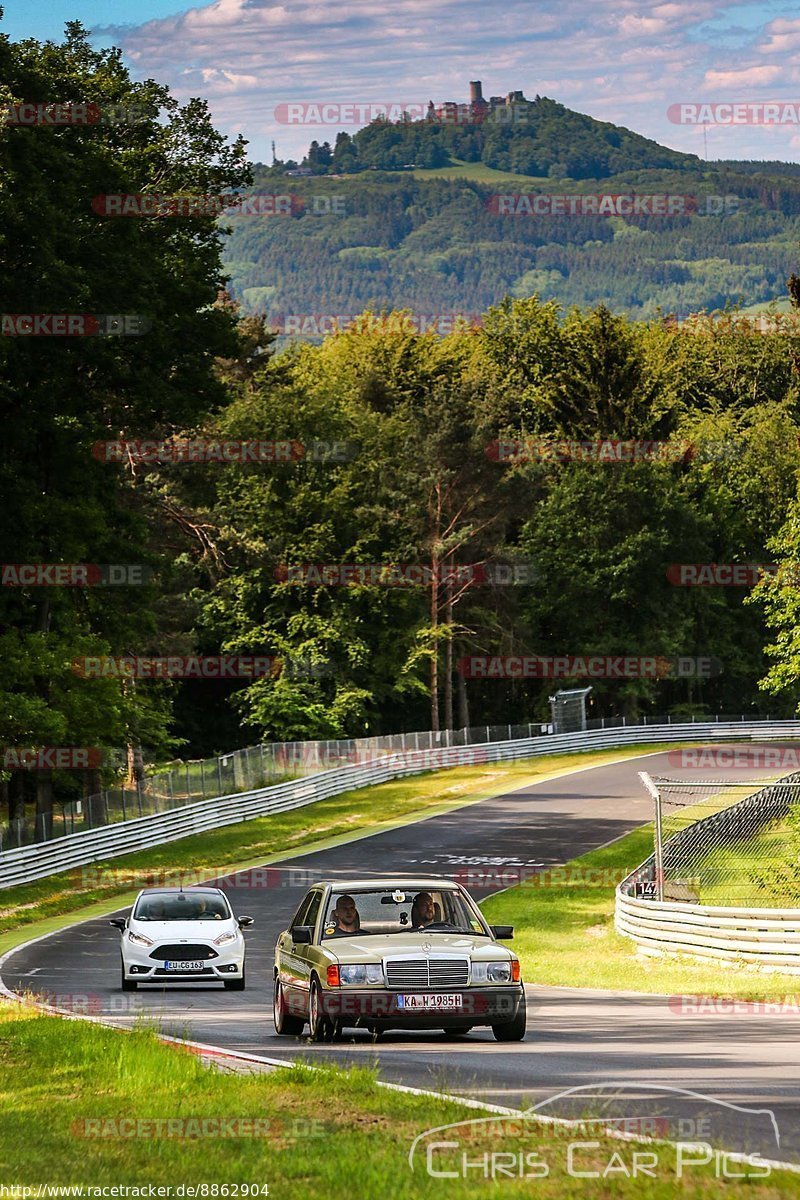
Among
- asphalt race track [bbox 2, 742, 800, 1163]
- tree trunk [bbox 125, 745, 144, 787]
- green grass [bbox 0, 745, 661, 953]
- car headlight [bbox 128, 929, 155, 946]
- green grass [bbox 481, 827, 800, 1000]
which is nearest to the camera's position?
asphalt race track [bbox 2, 742, 800, 1163]

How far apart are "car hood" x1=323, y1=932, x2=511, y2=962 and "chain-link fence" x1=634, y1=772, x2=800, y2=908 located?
413 inches

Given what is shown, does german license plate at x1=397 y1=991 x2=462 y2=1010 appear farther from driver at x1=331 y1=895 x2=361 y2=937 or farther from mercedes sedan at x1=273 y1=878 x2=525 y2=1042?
driver at x1=331 y1=895 x2=361 y2=937

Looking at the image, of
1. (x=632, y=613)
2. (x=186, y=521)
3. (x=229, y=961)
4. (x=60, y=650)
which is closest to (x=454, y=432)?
(x=632, y=613)

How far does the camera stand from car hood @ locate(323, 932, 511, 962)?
1498 cm

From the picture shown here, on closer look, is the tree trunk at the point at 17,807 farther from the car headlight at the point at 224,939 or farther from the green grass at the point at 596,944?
the car headlight at the point at 224,939

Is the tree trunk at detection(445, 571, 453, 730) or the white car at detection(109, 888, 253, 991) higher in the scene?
the white car at detection(109, 888, 253, 991)

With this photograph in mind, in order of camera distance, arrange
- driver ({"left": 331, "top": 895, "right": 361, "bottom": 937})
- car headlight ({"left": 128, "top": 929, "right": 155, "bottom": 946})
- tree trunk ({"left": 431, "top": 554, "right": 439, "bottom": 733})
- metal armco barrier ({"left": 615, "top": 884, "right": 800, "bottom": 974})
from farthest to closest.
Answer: tree trunk ({"left": 431, "top": 554, "right": 439, "bottom": 733}) < car headlight ({"left": 128, "top": 929, "right": 155, "bottom": 946}) < metal armco barrier ({"left": 615, "top": 884, "right": 800, "bottom": 974}) < driver ({"left": 331, "top": 895, "right": 361, "bottom": 937})

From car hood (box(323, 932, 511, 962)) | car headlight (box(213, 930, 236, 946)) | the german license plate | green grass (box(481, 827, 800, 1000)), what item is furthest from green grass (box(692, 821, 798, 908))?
the german license plate

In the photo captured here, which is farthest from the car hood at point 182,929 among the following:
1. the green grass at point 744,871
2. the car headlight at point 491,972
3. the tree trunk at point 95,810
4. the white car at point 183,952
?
the tree trunk at point 95,810

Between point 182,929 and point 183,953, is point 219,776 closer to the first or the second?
point 182,929

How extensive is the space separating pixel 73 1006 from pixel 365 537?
199 ft

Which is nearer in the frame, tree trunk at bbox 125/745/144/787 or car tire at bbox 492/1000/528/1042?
car tire at bbox 492/1000/528/1042

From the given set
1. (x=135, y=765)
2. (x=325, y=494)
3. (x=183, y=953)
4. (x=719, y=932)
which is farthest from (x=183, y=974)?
(x=325, y=494)

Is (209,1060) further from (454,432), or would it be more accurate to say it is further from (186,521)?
(454,432)
